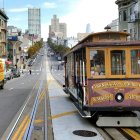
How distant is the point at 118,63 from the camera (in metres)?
12.9

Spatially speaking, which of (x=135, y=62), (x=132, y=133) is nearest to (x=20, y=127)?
(x=132, y=133)

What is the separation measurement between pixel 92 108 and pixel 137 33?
41.4m

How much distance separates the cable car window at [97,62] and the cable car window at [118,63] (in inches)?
13.0

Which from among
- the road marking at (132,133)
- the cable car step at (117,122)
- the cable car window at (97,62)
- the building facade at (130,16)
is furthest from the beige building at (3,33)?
the road marking at (132,133)

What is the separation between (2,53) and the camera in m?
87.8

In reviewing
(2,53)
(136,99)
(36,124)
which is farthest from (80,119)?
(2,53)

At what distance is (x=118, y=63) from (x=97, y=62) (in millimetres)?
697

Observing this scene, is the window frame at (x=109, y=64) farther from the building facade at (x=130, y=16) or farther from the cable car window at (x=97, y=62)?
the building facade at (x=130, y=16)

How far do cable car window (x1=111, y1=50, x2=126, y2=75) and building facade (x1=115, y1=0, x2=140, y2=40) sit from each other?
3825 cm

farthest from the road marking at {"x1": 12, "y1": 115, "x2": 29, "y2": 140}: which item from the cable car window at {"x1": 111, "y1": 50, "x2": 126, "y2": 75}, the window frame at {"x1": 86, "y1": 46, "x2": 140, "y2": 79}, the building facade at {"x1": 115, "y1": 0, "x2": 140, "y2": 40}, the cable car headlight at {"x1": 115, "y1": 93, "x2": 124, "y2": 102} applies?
the building facade at {"x1": 115, "y1": 0, "x2": 140, "y2": 40}

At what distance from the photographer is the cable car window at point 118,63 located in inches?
506

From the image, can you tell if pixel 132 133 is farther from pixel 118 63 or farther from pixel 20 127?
pixel 20 127

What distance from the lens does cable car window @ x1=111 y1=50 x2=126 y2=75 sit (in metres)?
12.8

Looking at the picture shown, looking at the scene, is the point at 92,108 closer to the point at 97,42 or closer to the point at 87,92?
the point at 87,92
